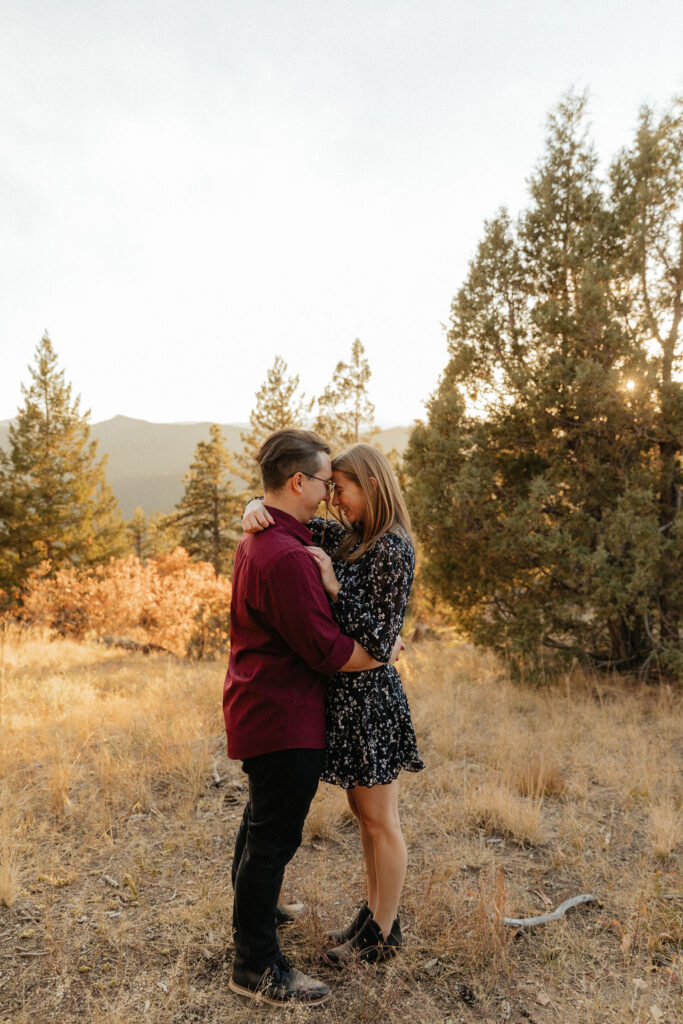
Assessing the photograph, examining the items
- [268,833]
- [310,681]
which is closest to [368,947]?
[268,833]

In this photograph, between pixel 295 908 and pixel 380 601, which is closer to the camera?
pixel 380 601

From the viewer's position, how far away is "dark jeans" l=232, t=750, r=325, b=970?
231cm

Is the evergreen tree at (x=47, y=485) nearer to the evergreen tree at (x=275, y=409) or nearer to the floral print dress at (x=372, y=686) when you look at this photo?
the evergreen tree at (x=275, y=409)

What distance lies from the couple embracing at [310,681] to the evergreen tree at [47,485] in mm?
23200

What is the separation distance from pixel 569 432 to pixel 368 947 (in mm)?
5999

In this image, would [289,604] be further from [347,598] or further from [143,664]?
[143,664]

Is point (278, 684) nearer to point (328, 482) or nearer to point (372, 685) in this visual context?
point (372, 685)

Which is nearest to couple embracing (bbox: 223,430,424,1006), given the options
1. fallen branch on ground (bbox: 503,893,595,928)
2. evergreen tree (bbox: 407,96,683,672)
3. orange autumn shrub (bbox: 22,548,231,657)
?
fallen branch on ground (bbox: 503,893,595,928)

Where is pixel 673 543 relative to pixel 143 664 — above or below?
above

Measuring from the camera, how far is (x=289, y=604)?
216cm

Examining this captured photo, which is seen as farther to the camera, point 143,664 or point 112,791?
point 143,664

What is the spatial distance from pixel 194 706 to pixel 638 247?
7247 millimetres

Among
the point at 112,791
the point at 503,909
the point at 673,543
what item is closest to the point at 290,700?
the point at 503,909

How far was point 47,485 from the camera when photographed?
24359 mm
